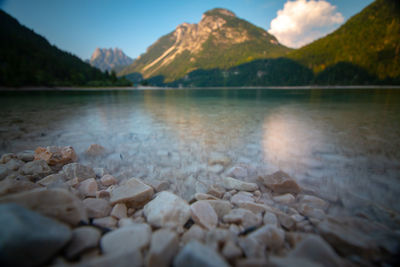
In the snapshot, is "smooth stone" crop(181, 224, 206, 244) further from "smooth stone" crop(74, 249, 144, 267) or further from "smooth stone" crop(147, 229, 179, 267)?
"smooth stone" crop(74, 249, 144, 267)

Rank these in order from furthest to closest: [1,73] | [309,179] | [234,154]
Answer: [1,73], [234,154], [309,179]

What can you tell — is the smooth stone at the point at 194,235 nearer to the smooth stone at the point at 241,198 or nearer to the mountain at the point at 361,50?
the smooth stone at the point at 241,198

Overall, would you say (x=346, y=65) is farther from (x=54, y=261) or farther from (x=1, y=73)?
(x=1, y=73)

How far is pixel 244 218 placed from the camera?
230 cm

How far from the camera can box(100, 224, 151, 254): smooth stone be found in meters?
1.66

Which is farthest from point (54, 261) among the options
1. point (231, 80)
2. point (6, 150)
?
point (231, 80)

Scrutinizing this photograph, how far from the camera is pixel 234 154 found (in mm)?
5527

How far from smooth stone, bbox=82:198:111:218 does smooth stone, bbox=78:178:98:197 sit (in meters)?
0.53

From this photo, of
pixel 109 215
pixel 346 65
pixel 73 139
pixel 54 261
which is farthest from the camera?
pixel 346 65

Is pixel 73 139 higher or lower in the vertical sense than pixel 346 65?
lower

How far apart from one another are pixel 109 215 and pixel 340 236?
10.2 feet

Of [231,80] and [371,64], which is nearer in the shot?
[371,64]

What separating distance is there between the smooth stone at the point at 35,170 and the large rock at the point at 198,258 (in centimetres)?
391

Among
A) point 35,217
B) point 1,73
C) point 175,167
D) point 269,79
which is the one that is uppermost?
point 269,79
